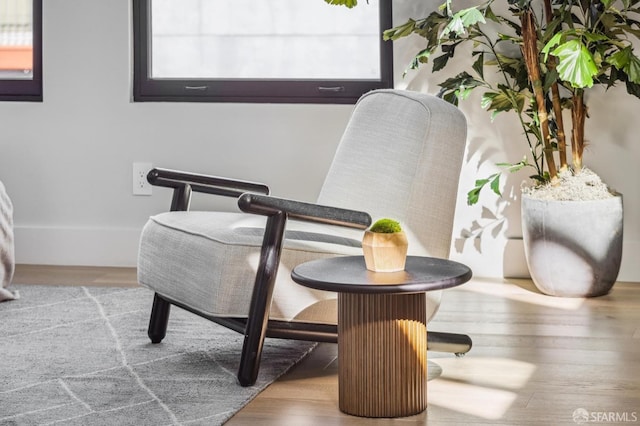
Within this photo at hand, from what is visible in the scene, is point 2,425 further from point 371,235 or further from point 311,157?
point 311,157

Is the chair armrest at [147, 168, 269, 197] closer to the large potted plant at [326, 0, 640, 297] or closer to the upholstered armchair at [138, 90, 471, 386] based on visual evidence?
the upholstered armchair at [138, 90, 471, 386]

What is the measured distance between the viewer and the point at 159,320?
9.84 ft

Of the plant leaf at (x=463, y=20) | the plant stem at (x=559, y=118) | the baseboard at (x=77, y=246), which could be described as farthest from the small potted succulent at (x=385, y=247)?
the baseboard at (x=77, y=246)

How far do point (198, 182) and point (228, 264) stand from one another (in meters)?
0.58

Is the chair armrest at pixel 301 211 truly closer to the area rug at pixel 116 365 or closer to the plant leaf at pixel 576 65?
the area rug at pixel 116 365

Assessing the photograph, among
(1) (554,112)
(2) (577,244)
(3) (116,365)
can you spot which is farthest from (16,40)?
(2) (577,244)

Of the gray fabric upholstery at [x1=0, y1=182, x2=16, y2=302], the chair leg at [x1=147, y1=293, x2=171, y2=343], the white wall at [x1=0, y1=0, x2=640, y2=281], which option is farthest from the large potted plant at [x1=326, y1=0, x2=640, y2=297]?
the gray fabric upholstery at [x1=0, y1=182, x2=16, y2=302]

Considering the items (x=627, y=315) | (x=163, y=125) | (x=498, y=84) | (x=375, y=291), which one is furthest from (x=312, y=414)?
(x=163, y=125)

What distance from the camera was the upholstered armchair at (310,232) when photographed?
255cm

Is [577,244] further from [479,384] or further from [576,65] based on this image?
[479,384]

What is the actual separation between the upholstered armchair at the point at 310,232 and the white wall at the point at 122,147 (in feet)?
4.24

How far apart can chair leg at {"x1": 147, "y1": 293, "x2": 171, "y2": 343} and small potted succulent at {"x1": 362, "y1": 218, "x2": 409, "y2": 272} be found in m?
0.90

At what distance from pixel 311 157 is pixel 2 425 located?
2.34m

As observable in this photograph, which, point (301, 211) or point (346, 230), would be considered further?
point (346, 230)
